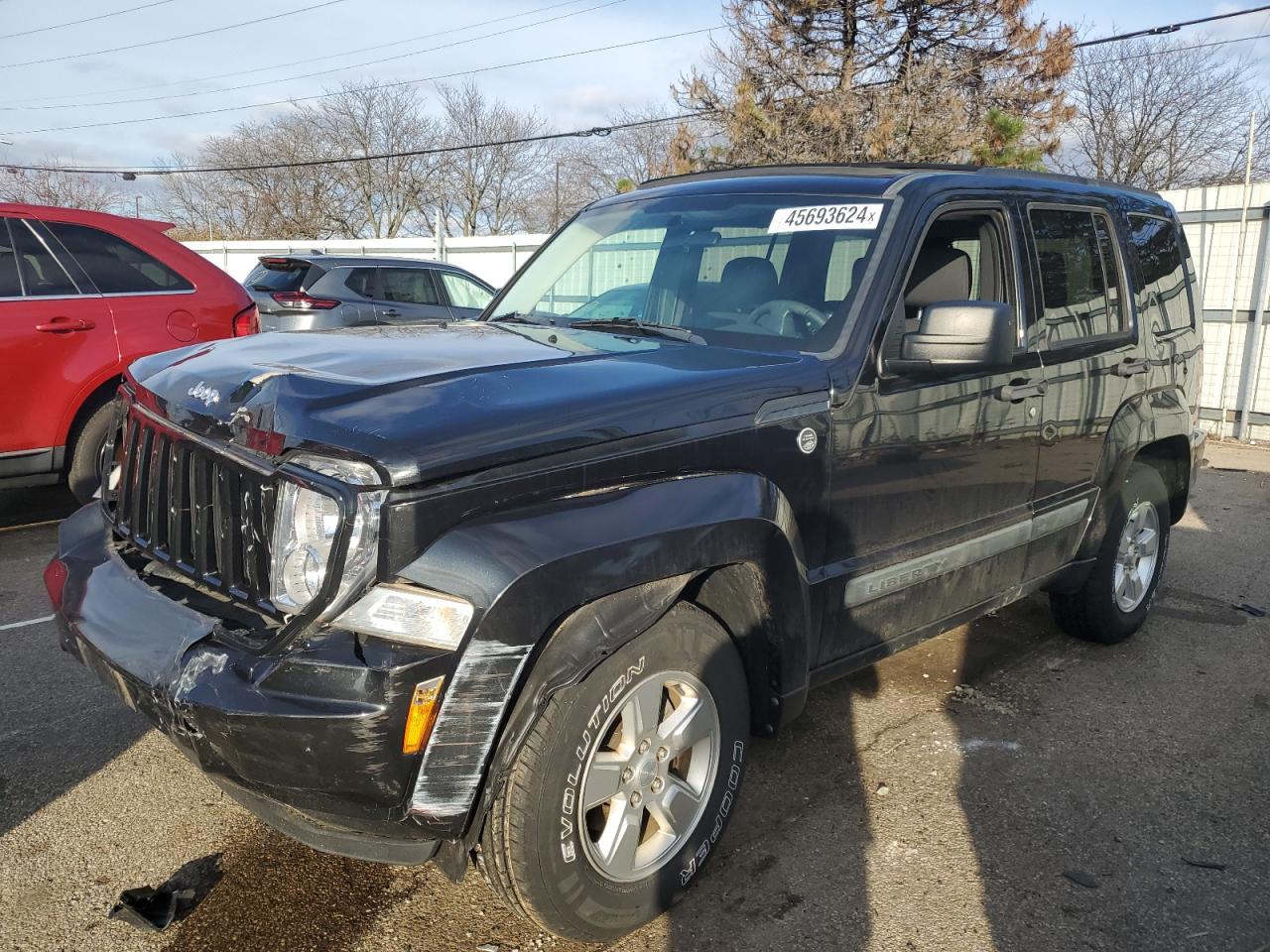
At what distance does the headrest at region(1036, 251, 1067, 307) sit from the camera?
3791 millimetres

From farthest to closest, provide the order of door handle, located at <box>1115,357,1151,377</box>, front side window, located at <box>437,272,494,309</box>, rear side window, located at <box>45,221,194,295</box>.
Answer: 1. front side window, located at <box>437,272,494,309</box>
2. rear side window, located at <box>45,221,194,295</box>
3. door handle, located at <box>1115,357,1151,377</box>

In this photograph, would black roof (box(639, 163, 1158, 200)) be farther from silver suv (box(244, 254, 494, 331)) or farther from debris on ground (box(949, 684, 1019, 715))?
silver suv (box(244, 254, 494, 331))

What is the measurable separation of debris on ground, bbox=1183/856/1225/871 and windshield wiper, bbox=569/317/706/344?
85.4 inches

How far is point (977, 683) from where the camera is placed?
4359mm

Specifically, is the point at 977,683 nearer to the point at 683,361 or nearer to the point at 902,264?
the point at 902,264

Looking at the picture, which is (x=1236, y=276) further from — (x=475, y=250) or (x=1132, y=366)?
(x=475, y=250)

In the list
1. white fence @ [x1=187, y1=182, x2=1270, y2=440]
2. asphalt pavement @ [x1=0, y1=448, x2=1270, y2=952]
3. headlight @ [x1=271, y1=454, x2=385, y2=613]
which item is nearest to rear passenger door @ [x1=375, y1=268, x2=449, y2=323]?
white fence @ [x1=187, y1=182, x2=1270, y2=440]

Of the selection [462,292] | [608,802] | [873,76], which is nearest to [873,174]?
[608,802]

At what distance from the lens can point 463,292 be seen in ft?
42.1

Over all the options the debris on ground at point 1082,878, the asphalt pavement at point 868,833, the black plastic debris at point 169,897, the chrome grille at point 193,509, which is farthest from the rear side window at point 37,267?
the debris on ground at point 1082,878

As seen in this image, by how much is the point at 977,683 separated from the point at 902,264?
208cm

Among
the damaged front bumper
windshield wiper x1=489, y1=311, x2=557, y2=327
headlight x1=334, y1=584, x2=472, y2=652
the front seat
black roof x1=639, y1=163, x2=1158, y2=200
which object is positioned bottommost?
the damaged front bumper

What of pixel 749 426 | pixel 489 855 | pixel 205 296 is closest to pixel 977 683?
pixel 749 426

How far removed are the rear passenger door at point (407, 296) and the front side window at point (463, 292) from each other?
28 cm
